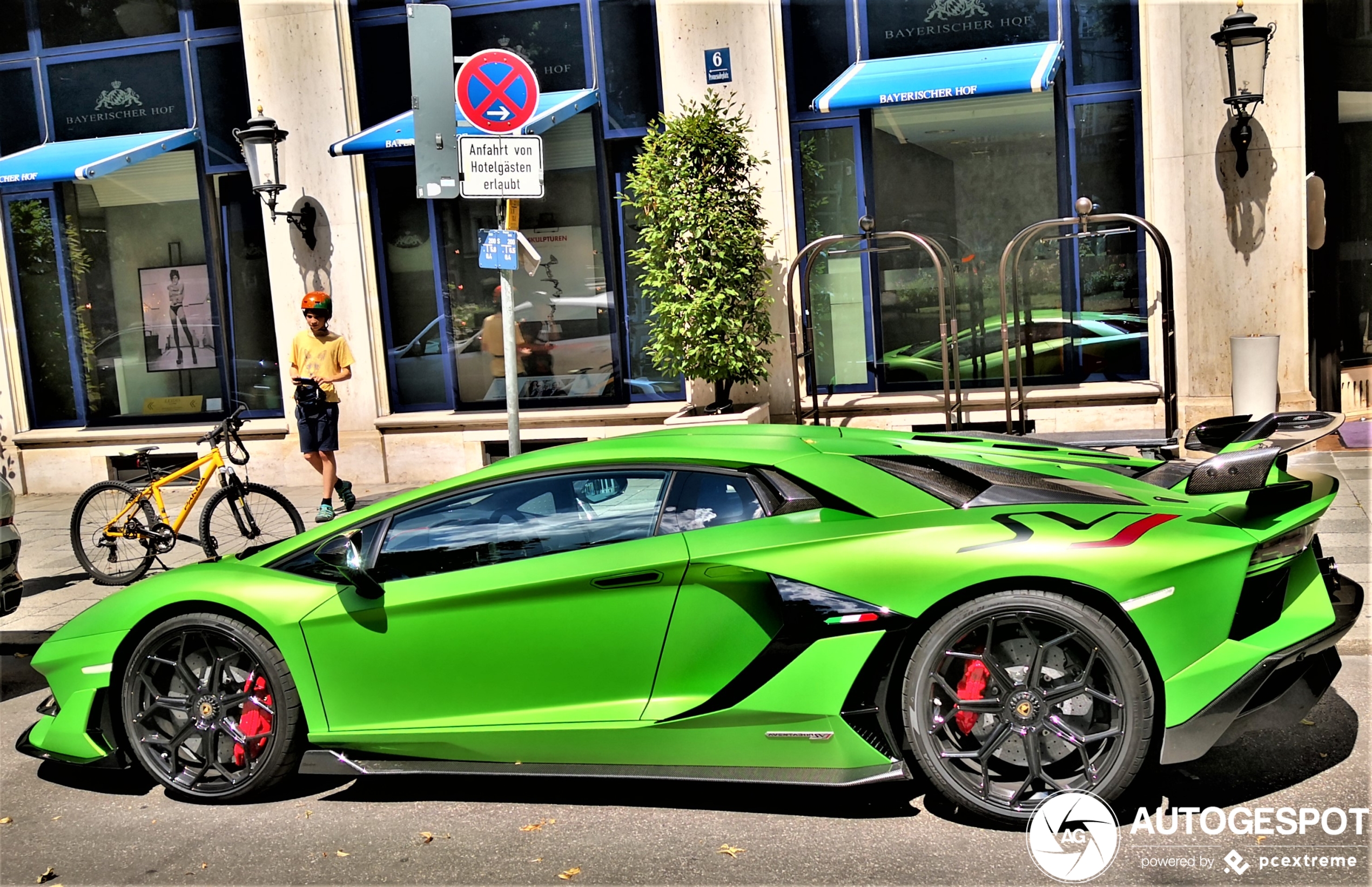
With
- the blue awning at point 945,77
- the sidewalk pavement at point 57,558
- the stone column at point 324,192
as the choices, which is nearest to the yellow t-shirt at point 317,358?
the sidewalk pavement at point 57,558

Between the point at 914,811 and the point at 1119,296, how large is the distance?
25.8 ft

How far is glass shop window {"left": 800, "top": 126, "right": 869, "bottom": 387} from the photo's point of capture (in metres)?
11.4

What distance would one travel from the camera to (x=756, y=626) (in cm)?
392

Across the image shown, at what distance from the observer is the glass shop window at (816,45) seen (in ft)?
Result: 37.0

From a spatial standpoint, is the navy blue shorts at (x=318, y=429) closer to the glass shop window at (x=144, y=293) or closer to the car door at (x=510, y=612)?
the glass shop window at (x=144, y=293)

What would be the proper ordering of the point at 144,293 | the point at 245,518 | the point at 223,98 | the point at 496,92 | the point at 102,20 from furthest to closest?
1. the point at 144,293
2. the point at 102,20
3. the point at 223,98
4. the point at 245,518
5. the point at 496,92

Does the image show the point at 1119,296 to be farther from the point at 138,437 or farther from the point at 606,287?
the point at 138,437

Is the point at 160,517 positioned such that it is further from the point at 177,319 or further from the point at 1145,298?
the point at 1145,298

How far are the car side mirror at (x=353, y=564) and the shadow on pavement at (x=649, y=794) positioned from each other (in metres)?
0.83

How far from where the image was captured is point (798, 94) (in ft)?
37.3

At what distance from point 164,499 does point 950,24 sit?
767 cm

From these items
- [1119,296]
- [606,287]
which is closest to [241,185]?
[606,287]

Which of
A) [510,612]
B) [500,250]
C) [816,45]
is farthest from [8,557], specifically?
[816,45]

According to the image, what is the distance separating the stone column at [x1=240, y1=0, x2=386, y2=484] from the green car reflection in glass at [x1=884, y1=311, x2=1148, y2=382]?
201 inches
